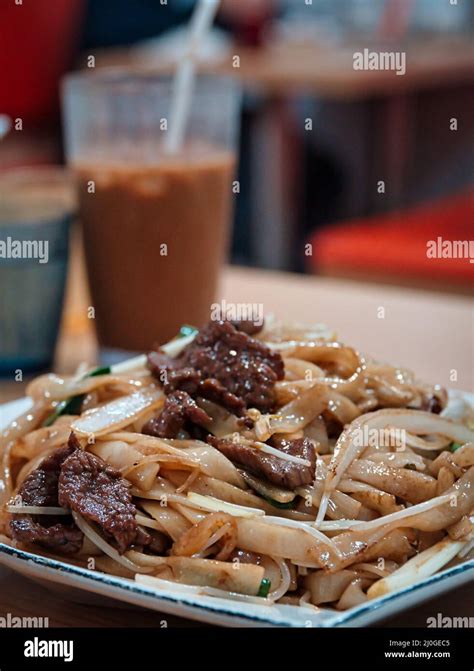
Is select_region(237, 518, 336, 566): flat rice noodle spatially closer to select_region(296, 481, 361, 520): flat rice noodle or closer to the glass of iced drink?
select_region(296, 481, 361, 520): flat rice noodle

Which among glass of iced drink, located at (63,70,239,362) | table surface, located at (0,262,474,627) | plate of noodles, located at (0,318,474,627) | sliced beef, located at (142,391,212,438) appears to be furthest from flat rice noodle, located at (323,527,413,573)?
glass of iced drink, located at (63,70,239,362)

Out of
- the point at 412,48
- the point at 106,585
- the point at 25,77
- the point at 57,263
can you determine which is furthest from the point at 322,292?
the point at 412,48

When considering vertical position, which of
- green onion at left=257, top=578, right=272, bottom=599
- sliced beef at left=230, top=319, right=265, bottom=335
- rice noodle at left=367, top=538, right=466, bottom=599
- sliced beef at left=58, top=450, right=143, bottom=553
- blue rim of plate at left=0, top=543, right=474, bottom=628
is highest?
sliced beef at left=230, top=319, right=265, bottom=335

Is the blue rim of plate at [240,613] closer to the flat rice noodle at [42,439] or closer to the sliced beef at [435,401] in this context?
the flat rice noodle at [42,439]

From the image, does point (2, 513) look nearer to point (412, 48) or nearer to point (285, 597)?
point (285, 597)

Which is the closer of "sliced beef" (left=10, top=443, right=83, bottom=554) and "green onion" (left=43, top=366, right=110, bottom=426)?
"sliced beef" (left=10, top=443, right=83, bottom=554)

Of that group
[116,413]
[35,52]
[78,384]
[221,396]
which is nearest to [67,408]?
[78,384]

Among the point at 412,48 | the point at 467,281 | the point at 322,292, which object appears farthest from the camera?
the point at 412,48
